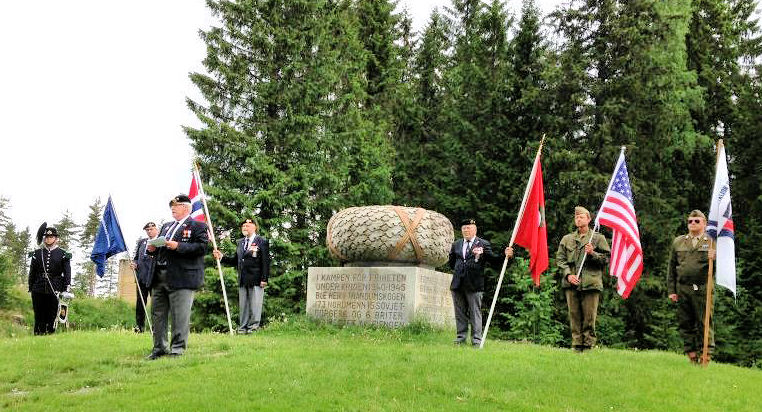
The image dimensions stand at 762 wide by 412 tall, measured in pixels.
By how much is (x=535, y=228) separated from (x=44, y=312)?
9347 mm

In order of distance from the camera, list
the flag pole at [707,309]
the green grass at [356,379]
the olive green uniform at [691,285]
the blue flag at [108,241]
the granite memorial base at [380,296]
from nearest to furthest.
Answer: the green grass at [356,379] < the flag pole at [707,309] < the olive green uniform at [691,285] < the granite memorial base at [380,296] < the blue flag at [108,241]

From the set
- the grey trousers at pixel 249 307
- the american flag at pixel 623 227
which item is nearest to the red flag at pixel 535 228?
the american flag at pixel 623 227

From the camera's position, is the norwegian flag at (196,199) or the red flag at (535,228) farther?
the norwegian flag at (196,199)

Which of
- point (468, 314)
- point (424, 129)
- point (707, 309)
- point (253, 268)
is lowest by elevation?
point (468, 314)

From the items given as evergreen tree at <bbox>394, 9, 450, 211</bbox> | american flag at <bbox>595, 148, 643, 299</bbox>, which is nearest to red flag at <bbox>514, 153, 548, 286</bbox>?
american flag at <bbox>595, 148, 643, 299</bbox>

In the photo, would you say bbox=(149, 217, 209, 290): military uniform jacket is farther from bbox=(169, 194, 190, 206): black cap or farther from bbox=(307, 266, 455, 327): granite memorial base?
bbox=(307, 266, 455, 327): granite memorial base

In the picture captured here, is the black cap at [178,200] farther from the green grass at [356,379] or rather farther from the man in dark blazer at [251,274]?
the man in dark blazer at [251,274]

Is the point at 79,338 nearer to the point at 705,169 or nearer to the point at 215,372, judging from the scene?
the point at 215,372

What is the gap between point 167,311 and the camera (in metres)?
9.43

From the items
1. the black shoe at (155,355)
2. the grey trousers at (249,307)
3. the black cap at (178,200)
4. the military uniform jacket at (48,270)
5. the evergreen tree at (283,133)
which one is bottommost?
the black shoe at (155,355)

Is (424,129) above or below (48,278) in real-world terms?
above

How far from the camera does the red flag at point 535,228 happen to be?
10.6 metres

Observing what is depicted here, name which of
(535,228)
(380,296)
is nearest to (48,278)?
(380,296)

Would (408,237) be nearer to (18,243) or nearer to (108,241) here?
(108,241)
